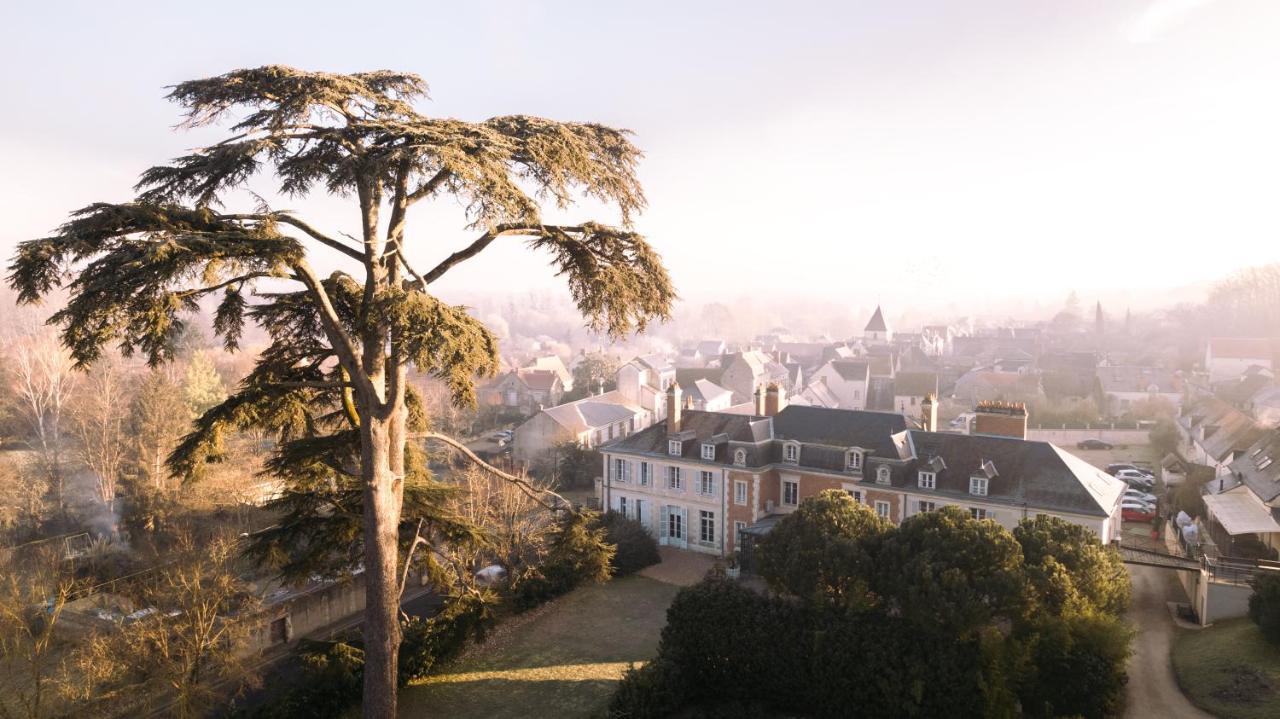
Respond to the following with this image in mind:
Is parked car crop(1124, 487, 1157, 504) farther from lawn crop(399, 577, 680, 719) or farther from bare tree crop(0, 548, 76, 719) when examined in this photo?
bare tree crop(0, 548, 76, 719)

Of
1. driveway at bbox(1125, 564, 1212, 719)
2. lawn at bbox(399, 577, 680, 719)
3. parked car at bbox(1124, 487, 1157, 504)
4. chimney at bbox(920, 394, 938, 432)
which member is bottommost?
lawn at bbox(399, 577, 680, 719)

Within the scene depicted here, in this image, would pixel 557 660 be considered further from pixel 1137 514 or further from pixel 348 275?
pixel 1137 514

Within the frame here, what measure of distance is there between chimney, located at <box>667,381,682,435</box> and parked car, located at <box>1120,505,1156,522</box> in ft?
64.1

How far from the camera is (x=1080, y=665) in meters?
15.5

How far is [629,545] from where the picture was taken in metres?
26.1

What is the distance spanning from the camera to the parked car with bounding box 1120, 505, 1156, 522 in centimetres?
3047

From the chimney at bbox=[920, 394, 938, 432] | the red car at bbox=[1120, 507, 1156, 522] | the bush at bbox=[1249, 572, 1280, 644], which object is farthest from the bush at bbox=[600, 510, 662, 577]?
the red car at bbox=[1120, 507, 1156, 522]

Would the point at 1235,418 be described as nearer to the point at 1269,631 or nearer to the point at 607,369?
the point at 1269,631

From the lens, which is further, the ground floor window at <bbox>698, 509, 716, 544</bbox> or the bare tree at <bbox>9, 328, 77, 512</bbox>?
the bare tree at <bbox>9, 328, 77, 512</bbox>

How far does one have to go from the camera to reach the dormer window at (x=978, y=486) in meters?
23.7

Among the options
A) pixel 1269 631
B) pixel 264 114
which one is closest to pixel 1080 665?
pixel 1269 631

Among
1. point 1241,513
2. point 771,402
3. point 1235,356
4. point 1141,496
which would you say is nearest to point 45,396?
point 771,402

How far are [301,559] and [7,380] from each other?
127ft

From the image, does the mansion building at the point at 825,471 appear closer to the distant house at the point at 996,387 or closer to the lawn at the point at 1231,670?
the lawn at the point at 1231,670
